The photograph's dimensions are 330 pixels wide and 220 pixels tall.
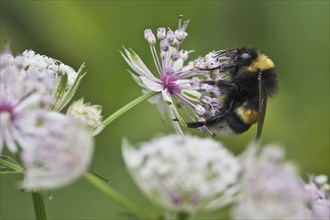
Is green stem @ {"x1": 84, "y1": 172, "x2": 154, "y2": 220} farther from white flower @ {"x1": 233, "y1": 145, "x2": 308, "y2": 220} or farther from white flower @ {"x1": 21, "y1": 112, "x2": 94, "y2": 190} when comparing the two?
white flower @ {"x1": 233, "y1": 145, "x2": 308, "y2": 220}

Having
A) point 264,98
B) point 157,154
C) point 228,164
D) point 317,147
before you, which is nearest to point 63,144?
point 157,154

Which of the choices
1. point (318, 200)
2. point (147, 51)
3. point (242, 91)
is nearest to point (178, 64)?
point (242, 91)

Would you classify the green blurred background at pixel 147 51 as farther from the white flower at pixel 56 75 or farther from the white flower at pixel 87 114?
the white flower at pixel 87 114

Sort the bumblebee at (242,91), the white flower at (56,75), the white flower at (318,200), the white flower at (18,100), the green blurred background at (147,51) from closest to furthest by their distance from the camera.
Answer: the white flower at (18,100) → the white flower at (318,200) → the white flower at (56,75) → the bumblebee at (242,91) → the green blurred background at (147,51)

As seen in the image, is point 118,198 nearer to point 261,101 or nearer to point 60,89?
point 60,89

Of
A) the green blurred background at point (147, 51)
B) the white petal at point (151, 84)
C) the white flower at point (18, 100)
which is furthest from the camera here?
the green blurred background at point (147, 51)

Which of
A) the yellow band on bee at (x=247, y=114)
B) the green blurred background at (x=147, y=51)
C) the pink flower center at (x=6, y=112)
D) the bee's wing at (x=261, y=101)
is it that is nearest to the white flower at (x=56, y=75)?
the pink flower center at (x=6, y=112)
